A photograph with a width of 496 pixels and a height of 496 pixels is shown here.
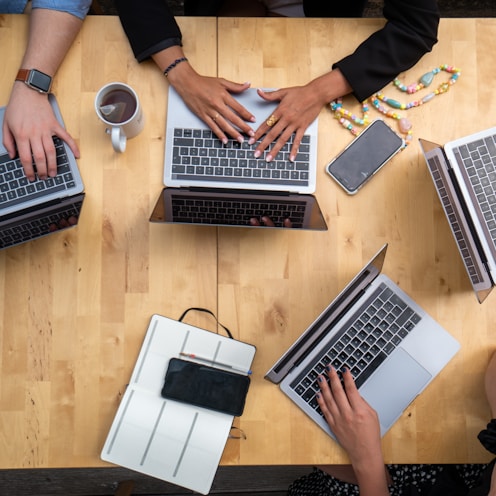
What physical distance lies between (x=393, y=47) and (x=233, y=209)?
1.62 ft

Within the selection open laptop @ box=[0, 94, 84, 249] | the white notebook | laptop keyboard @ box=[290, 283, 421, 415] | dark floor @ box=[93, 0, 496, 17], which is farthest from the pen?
dark floor @ box=[93, 0, 496, 17]

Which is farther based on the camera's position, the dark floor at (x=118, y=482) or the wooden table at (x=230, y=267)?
the dark floor at (x=118, y=482)

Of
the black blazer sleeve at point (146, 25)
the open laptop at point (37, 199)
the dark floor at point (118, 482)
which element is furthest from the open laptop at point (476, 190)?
the dark floor at point (118, 482)

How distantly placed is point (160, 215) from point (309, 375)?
18.2 inches

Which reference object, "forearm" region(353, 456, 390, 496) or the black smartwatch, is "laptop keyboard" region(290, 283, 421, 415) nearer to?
"forearm" region(353, 456, 390, 496)

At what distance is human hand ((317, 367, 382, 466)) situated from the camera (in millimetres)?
1102

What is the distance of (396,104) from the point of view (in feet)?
3.88

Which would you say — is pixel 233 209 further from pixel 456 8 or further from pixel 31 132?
pixel 456 8

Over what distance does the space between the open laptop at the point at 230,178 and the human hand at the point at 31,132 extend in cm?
23

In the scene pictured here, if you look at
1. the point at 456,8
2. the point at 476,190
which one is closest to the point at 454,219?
the point at 476,190

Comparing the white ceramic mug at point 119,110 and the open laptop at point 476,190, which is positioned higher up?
the white ceramic mug at point 119,110

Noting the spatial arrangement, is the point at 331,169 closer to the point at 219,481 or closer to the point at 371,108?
the point at 371,108

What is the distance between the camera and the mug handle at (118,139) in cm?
108

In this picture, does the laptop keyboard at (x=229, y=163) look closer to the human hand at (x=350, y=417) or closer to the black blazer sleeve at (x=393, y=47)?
the black blazer sleeve at (x=393, y=47)
